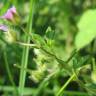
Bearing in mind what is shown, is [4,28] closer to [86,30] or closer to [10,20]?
[10,20]

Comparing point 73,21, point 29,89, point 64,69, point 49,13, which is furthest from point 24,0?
point 64,69

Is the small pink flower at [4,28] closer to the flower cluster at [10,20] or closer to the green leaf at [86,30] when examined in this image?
the flower cluster at [10,20]

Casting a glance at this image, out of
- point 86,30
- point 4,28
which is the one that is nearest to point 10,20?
point 4,28

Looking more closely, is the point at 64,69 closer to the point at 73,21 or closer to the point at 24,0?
the point at 73,21

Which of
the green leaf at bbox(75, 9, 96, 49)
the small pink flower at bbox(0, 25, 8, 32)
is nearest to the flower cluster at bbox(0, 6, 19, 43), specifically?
the small pink flower at bbox(0, 25, 8, 32)

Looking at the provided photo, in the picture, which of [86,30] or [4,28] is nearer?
[4,28]

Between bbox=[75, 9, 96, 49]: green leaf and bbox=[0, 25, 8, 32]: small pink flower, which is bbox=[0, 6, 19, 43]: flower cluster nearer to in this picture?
bbox=[0, 25, 8, 32]: small pink flower

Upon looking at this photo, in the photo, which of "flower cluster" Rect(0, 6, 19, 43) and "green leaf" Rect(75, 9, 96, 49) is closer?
"flower cluster" Rect(0, 6, 19, 43)

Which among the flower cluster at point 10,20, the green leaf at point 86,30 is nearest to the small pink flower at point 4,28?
the flower cluster at point 10,20
